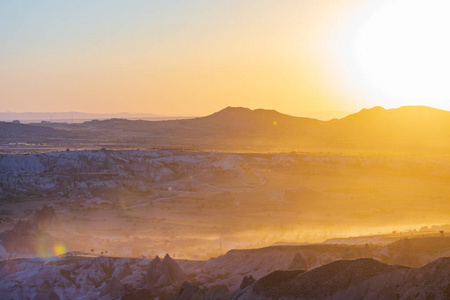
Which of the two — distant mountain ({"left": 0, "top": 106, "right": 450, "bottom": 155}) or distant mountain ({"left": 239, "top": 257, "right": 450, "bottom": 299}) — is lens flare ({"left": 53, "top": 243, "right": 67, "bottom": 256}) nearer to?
distant mountain ({"left": 239, "top": 257, "right": 450, "bottom": 299})

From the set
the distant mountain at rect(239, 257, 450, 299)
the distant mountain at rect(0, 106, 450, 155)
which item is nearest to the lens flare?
the distant mountain at rect(239, 257, 450, 299)

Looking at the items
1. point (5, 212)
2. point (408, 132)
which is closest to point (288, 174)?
point (5, 212)

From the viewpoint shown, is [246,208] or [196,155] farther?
[196,155]

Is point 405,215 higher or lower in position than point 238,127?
lower

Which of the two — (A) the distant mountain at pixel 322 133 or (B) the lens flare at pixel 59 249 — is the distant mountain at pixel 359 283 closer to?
(B) the lens flare at pixel 59 249

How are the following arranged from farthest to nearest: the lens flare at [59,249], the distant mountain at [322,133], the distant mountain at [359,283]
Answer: the distant mountain at [322,133], the lens flare at [59,249], the distant mountain at [359,283]

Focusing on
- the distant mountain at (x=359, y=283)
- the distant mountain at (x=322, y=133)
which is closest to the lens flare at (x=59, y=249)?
the distant mountain at (x=359, y=283)

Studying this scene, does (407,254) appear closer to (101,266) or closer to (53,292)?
(101,266)

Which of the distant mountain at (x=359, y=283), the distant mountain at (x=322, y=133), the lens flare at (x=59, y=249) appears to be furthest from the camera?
the distant mountain at (x=322, y=133)

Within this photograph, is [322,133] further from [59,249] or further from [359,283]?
[359,283]
